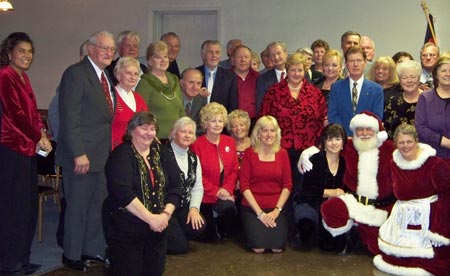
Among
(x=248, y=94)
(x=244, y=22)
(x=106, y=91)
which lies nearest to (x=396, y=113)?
(x=248, y=94)

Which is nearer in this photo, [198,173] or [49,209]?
[198,173]

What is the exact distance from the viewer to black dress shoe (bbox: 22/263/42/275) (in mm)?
4215

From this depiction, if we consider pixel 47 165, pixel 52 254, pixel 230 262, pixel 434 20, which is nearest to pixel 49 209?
pixel 47 165

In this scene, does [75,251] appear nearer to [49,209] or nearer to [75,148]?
[75,148]

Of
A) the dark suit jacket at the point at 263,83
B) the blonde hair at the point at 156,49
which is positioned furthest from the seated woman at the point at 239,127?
the blonde hair at the point at 156,49

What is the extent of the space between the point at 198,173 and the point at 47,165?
5.72 feet

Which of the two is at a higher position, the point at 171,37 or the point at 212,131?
the point at 171,37

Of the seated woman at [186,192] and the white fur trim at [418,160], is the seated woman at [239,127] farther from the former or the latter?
the white fur trim at [418,160]

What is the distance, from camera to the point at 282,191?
4984 mm

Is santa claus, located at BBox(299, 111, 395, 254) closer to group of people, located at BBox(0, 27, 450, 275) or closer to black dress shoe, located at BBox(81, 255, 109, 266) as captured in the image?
group of people, located at BBox(0, 27, 450, 275)

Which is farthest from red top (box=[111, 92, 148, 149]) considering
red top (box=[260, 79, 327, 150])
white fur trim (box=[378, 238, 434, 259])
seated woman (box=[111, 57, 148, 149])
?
white fur trim (box=[378, 238, 434, 259])

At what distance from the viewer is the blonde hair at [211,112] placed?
511cm

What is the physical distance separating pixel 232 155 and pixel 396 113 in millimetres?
1357

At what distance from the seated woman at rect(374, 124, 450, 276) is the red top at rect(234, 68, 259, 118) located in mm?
1709
